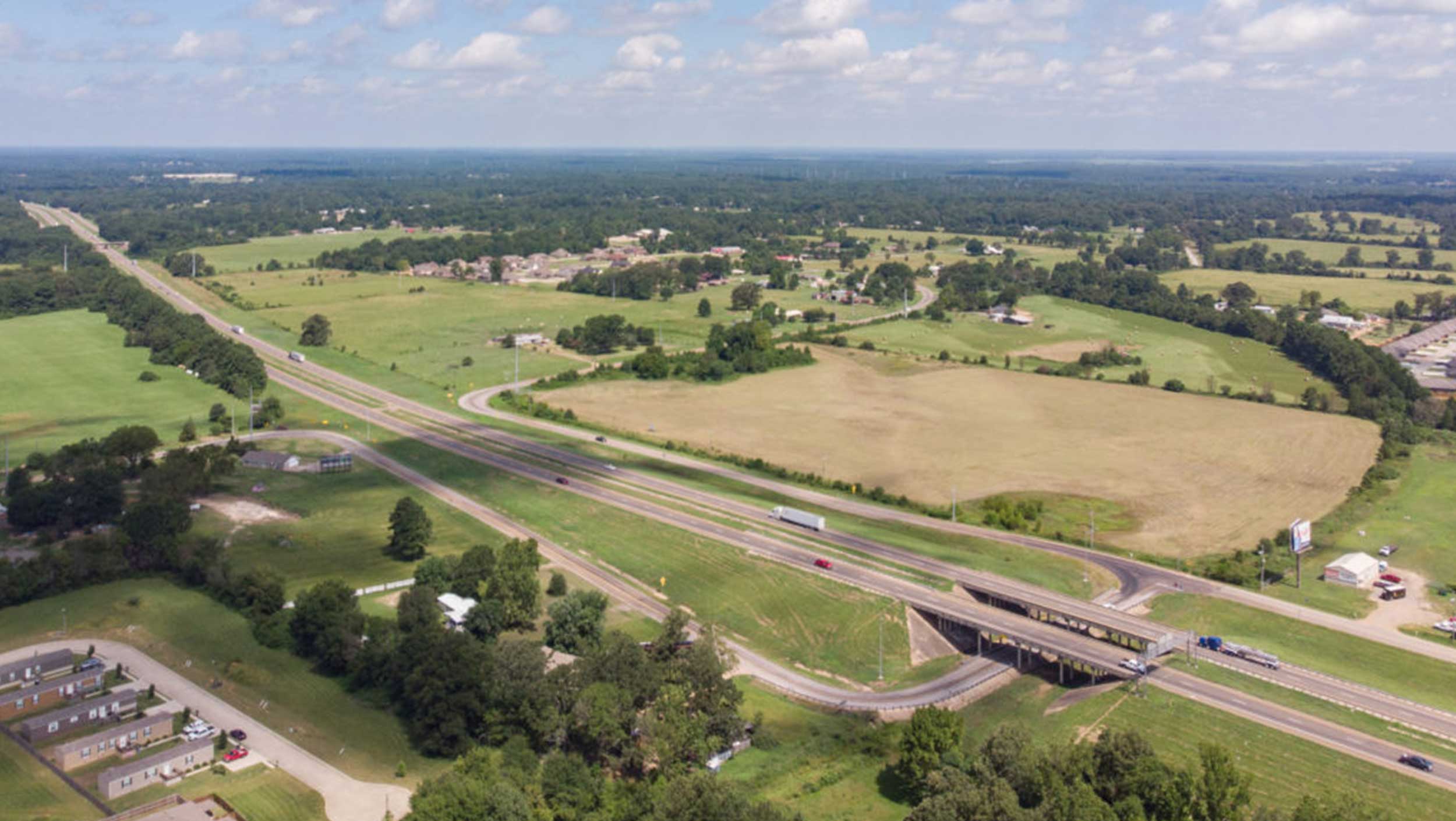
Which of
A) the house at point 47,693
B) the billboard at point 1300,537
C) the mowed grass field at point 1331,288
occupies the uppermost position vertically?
the mowed grass field at point 1331,288

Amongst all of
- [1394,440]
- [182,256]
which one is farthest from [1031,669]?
[182,256]

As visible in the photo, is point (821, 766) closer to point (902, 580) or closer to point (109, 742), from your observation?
point (902, 580)

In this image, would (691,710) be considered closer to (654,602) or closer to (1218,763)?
(654,602)

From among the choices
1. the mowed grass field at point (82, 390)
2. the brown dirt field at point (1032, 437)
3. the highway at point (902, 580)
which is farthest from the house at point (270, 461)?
the brown dirt field at point (1032, 437)

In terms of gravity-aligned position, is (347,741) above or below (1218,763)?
below

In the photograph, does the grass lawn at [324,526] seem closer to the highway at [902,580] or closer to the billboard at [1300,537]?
the highway at [902,580]

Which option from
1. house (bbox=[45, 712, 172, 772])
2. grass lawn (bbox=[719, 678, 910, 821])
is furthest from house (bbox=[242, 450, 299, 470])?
grass lawn (bbox=[719, 678, 910, 821])

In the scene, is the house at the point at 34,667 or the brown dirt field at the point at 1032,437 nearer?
the house at the point at 34,667

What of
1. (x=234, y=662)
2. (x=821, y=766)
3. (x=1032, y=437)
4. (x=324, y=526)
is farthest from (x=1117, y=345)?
(x=234, y=662)
